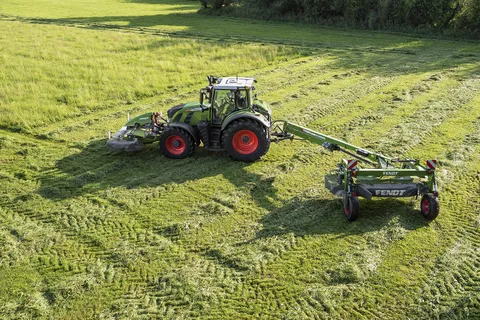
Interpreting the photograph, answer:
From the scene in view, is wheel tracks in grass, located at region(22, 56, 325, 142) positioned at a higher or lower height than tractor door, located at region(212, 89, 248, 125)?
lower

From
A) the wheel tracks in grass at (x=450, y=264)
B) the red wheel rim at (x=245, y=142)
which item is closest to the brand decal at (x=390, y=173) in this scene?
the wheel tracks in grass at (x=450, y=264)

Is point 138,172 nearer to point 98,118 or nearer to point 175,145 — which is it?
point 175,145

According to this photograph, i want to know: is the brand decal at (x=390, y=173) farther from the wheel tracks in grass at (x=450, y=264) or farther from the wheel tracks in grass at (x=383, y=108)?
the wheel tracks in grass at (x=383, y=108)

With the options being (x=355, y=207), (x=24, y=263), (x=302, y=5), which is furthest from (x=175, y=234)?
(x=302, y=5)

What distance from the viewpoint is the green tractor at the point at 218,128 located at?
10.5 metres

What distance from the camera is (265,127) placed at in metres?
10.6

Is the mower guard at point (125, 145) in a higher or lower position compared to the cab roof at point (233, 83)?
lower

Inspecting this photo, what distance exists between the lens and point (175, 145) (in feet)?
36.4

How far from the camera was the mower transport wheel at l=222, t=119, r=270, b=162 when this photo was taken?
411 inches

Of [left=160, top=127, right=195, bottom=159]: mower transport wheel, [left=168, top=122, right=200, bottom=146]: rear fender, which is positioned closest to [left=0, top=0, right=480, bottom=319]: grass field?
[left=160, top=127, right=195, bottom=159]: mower transport wheel

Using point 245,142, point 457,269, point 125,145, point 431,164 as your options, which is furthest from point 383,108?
point 457,269

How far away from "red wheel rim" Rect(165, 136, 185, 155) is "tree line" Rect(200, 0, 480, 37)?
23734 millimetres

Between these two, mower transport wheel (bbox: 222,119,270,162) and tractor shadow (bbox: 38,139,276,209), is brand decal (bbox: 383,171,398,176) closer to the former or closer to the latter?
tractor shadow (bbox: 38,139,276,209)

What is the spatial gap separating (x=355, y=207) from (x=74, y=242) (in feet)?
16.1
